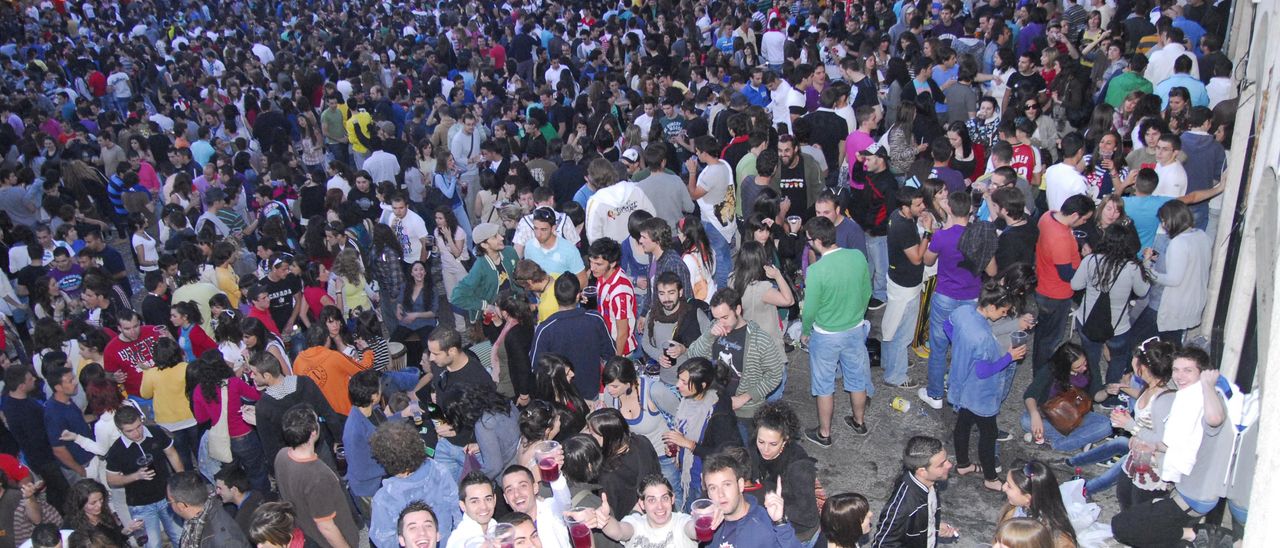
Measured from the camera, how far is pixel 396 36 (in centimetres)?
1800

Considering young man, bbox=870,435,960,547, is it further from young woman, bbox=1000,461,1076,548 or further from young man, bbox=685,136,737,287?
young man, bbox=685,136,737,287

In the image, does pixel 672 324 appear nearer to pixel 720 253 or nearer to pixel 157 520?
pixel 720 253

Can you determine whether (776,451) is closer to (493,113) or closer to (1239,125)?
(1239,125)

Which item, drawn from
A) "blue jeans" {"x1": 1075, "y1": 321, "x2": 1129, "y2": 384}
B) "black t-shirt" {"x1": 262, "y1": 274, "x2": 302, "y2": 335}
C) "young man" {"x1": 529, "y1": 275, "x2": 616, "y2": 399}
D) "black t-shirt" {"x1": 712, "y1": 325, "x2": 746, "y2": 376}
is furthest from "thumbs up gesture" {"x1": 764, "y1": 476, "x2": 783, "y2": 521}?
"black t-shirt" {"x1": 262, "y1": 274, "x2": 302, "y2": 335}

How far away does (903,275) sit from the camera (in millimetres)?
6727

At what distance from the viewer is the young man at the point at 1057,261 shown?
250 inches

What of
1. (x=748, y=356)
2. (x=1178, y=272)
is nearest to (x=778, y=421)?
(x=748, y=356)

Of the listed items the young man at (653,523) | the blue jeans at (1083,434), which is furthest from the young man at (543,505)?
the blue jeans at (1083,434)

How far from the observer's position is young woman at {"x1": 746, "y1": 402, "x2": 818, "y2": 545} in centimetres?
455

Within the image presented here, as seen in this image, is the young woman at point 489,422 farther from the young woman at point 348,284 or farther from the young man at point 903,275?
the young man at point 903,275

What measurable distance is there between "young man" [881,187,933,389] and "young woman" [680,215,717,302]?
1.25 meters

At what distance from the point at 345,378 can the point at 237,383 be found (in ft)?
2.02

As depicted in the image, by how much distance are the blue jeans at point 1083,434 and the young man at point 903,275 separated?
1055mm

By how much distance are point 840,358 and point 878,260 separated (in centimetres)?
165
